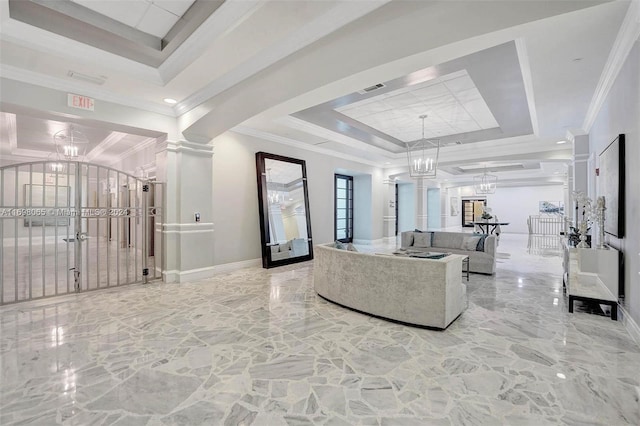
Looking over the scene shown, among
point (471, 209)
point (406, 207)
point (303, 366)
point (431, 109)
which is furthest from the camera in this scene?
point (471, 209)

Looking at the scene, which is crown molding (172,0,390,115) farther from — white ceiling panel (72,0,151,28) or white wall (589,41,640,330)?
white wall (589,41,640,330)

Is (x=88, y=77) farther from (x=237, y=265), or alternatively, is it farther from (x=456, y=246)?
(x=456, y=246)

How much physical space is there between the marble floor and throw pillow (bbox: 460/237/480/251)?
1.98 meters

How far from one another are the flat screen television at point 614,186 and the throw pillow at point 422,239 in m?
3.21

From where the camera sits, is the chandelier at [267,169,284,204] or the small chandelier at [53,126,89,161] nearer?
the small chandelier at [53,126,89,161]

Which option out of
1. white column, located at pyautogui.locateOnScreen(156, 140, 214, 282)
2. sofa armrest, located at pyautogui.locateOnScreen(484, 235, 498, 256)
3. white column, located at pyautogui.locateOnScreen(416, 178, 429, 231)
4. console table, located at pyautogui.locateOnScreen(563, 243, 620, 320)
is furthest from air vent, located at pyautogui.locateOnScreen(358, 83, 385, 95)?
white column, located at pyautogui.locateOnScreen(416, 178, 429, 231)

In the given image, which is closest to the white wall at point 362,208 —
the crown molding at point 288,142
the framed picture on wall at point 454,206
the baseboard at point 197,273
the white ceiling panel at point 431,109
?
the crown molding at point 288,142

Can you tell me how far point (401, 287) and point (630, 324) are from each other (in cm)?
235

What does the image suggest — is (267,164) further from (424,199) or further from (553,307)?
(424,199)

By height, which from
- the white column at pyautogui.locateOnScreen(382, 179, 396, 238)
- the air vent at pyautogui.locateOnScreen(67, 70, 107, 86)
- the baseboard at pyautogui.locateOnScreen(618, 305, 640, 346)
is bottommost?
the baseboard at pyautogui.locateOnScreen(618, 305, 640, 346)

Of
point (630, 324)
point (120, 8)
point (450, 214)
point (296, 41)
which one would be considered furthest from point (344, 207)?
point (450, 214)

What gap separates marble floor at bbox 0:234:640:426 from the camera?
194cm

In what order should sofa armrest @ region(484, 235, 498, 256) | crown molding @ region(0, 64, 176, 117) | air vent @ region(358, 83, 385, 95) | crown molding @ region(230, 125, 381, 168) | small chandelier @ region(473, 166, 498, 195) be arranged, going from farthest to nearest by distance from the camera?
small chandelier @ region(473, 166, 498, 195), crown molding @ region(230, 125, 381, 168), sofa armrest @ region(484, 235, 498, 256), air vent @ region(358, 83, 385, 95), crown molding @ region(0, 64, 176, 117)

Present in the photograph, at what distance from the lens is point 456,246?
21.5 feet
